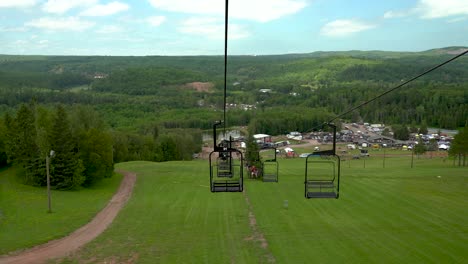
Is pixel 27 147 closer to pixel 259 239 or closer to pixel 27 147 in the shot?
pixel 27 147

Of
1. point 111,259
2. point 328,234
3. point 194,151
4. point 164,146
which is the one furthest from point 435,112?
point 111,259

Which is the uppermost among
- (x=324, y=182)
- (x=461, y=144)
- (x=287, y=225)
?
(x=324, y=182)

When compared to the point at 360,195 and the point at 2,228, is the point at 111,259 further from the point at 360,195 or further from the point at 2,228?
the point at 360,195

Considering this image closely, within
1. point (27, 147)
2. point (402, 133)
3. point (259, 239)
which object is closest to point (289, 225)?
point (259, 239)

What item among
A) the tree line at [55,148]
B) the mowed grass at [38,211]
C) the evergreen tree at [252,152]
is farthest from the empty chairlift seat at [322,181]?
the tree line at [55,148]

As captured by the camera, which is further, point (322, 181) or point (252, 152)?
point (252, 152)

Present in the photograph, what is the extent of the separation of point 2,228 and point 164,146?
63717 mm

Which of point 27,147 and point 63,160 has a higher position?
point 27,147

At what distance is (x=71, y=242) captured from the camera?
2673cm

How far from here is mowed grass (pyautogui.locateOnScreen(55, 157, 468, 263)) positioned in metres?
24.8

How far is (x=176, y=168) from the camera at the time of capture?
68250 mm

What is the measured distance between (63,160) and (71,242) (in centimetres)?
1987

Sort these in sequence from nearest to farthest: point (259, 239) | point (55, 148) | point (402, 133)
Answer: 1. point (259, 239)
2. point (55, 148)
3. point (402, 133)

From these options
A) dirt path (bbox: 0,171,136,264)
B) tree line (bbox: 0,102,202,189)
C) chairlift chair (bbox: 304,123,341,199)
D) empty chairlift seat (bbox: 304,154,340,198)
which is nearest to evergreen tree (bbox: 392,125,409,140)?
empty chairlift seat (bbox: 304,154,340,198)
